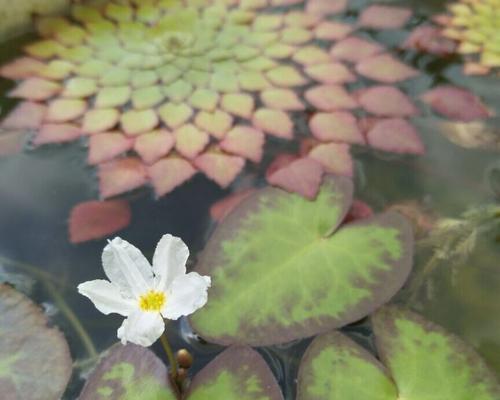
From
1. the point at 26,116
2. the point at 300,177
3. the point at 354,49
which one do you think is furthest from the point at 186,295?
the point at 354,49

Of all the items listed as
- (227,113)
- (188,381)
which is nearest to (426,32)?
(227,113)

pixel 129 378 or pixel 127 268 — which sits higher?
pixel 127 268

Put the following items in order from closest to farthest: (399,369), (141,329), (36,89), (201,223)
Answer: (141,329)
(399,369)
(201,223)
(36,89)

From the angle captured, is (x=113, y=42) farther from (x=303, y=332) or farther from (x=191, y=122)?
(x=303, y=332)

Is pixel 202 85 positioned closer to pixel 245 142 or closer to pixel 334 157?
pixel 245 142

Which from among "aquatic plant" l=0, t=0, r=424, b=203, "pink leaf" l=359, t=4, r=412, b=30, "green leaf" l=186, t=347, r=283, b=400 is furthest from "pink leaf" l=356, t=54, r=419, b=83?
"green leaf" l=186, t=347, r=283, b=400
